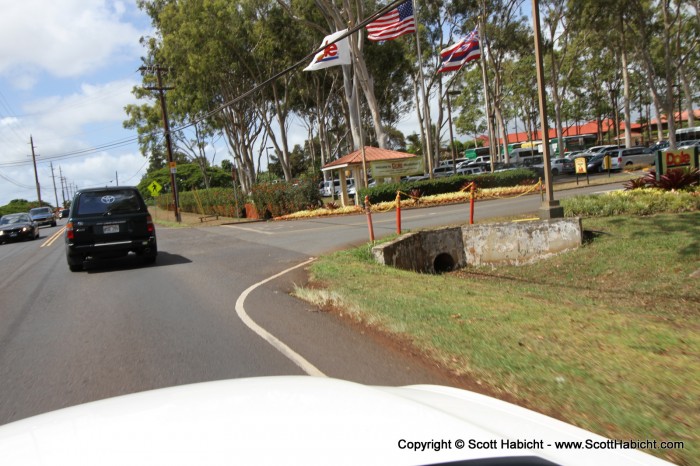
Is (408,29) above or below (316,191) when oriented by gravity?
above

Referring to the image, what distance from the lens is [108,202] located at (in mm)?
13219

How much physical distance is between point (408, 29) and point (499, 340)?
67.2 ft

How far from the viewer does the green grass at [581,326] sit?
391 cm

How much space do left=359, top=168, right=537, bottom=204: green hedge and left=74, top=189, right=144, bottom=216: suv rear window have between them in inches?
646

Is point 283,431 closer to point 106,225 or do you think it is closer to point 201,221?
point 106,225

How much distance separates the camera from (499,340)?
558 cm

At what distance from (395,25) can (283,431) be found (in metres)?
23.8

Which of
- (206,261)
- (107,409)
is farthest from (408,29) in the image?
(107,409)

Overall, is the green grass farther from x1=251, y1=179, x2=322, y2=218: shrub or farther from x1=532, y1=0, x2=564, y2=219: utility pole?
x1=251, y1=179, x2=322, y2=218: shrub

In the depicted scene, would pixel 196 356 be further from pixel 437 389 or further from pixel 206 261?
pixel 206 261

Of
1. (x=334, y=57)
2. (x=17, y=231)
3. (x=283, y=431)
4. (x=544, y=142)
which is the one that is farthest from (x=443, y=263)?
(x=17, y=231)

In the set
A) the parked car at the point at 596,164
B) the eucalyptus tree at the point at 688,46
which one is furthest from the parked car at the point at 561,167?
the eucalyptus tree at the point at 688,46

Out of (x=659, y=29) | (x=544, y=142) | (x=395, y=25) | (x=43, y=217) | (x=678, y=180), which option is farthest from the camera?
(x=43, y=217)

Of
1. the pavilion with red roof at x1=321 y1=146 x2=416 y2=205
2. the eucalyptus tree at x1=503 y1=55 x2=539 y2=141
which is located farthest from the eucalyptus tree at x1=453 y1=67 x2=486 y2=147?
the pavilion with red roof at x1=321 y1=146 x2=416 y2=205
